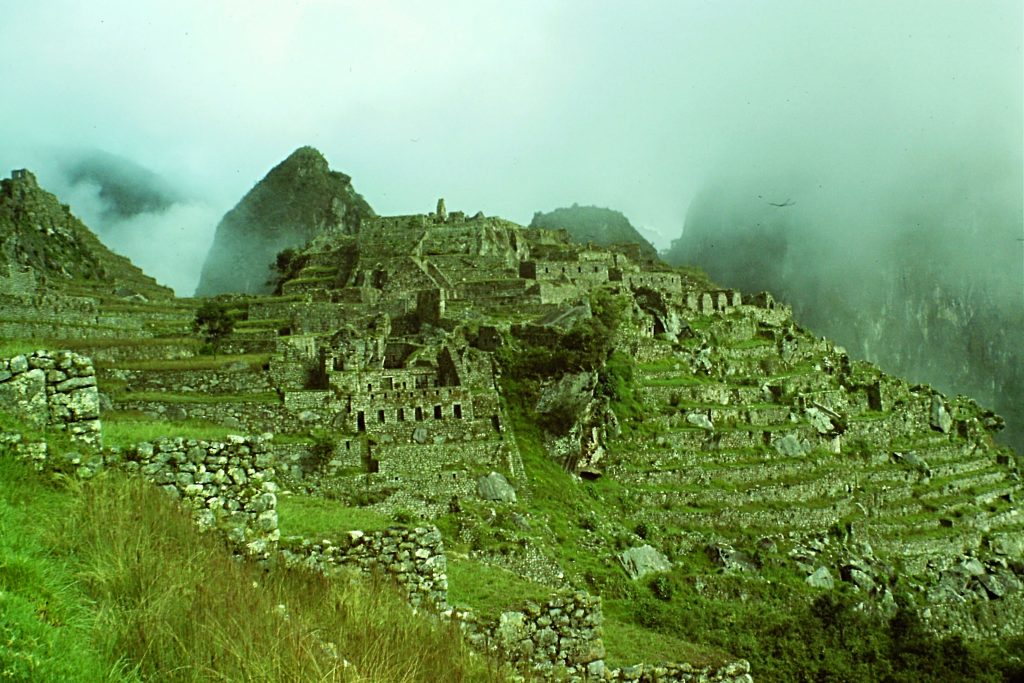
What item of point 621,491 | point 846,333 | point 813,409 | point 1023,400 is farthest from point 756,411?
point 1023,400

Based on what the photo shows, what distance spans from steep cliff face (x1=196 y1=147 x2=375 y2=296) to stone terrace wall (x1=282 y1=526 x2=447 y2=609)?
194 ft

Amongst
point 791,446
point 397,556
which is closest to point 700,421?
point 791,446

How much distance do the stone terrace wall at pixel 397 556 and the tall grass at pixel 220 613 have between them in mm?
573

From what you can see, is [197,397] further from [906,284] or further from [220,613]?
[906,284]

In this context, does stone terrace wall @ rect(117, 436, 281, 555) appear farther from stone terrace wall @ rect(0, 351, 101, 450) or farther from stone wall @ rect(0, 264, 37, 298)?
stone wall @ rect(0, 264, 37, 298)

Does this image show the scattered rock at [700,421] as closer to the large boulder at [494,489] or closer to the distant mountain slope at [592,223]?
the large boulder at [494,489]

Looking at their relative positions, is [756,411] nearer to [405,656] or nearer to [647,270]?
[647,270]

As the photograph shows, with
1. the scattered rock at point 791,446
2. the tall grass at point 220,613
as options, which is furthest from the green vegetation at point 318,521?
the scattered rock at point 791,446

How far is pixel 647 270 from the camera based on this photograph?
52406 millimetres

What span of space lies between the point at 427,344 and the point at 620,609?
36.7ft

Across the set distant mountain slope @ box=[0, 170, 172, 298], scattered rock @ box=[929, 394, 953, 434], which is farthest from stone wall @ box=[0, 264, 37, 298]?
scattered rock @ box=[929, 394, 953, 434]

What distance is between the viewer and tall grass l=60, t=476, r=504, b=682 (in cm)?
577

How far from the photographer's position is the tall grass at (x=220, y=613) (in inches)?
227

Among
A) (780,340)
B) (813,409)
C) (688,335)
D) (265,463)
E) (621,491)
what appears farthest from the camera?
(780,340)
